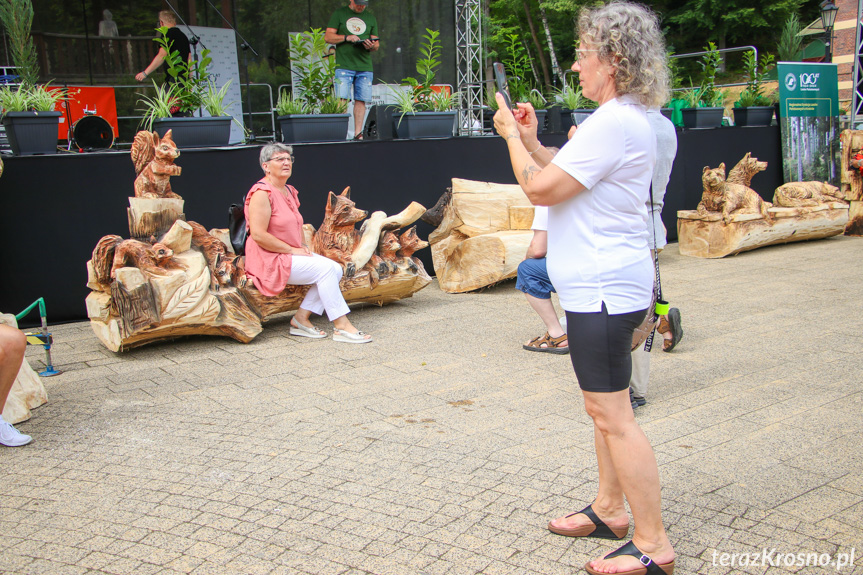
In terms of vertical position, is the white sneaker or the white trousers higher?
the white trousers

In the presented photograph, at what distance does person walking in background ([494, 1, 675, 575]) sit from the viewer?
7.12 feet

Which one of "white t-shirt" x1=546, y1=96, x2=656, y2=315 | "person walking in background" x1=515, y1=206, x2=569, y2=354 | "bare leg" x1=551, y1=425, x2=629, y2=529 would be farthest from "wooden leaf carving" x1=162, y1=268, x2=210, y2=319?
"white t-shirt" x1=546, y1=96, x2=656, y2=315

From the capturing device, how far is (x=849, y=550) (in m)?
2.44

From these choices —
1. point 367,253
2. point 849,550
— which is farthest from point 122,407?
point 849,550

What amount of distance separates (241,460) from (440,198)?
4606 millimetres

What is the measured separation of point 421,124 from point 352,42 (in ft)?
4.97

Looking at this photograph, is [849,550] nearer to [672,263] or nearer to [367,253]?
[367,253]

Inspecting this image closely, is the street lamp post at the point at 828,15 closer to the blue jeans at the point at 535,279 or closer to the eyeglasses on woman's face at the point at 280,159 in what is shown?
the blue jeans at the point at 535,279

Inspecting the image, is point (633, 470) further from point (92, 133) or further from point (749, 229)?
point (749, 229)

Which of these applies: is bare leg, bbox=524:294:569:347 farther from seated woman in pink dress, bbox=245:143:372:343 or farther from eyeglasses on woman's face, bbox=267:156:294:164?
eyeglasses on woman's face, bbox=267:156:294:164

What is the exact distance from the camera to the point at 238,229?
5.72 metres

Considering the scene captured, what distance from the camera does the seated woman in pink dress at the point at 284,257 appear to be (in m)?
5.32

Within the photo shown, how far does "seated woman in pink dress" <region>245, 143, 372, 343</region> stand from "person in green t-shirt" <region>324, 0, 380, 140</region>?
10.2 ft

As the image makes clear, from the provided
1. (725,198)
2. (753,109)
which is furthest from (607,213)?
(753,109)
